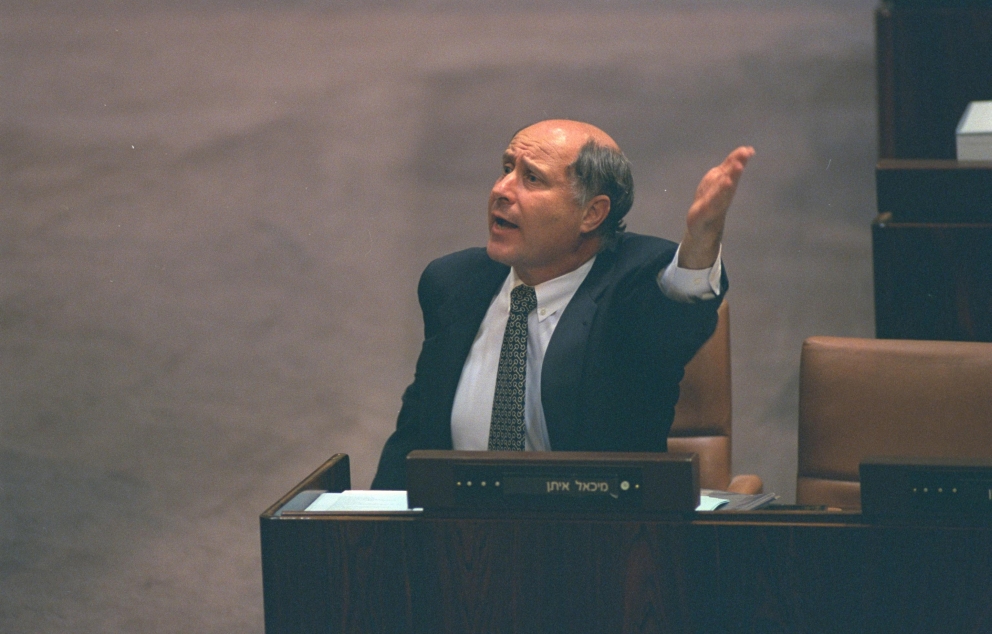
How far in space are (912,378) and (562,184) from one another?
2.32 feet

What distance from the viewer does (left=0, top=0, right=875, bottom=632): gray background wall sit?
9.79ft

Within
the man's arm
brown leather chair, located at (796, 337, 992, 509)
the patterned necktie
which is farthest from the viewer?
brown leather chair, located at (796, 337, 992, 509)

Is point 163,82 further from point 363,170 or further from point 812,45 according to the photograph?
point 812,45

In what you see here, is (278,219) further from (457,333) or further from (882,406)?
(882,406)

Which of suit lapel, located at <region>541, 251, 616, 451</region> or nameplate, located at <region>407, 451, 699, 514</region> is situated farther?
suit lapel, located at <region>541, 251, 616, 451</region>

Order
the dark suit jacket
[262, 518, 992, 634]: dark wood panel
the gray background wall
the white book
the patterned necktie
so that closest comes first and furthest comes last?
1. [262, 518, 992, 634]: dark wood panel
2. the white book
3. the dark suit jacket
4. the patterned necktie
5. the gray background wall

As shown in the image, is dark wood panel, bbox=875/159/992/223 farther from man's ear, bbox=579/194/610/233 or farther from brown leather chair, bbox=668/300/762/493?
brown leather chair, bbox=668/300/762/493

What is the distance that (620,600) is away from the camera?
1.10 m

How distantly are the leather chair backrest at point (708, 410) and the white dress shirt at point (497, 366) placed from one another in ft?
1.53

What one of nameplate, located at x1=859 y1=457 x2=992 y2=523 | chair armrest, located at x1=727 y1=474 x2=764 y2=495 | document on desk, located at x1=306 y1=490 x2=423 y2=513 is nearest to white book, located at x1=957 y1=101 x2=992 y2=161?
nameplate, located at x1=859 y1=457 x2=992 y2=523

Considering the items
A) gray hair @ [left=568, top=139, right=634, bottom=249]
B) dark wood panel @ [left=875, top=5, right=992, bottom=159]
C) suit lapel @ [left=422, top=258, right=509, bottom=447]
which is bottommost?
suit lapel @ [left=422, top=258, right=509, bottom=447]

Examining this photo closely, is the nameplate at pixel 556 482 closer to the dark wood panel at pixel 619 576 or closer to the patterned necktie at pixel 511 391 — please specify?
the dark wood panel at pixel 619 576

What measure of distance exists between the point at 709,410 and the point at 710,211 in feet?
3.36

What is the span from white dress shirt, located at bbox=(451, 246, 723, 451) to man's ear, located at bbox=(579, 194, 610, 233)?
0.07 meters
